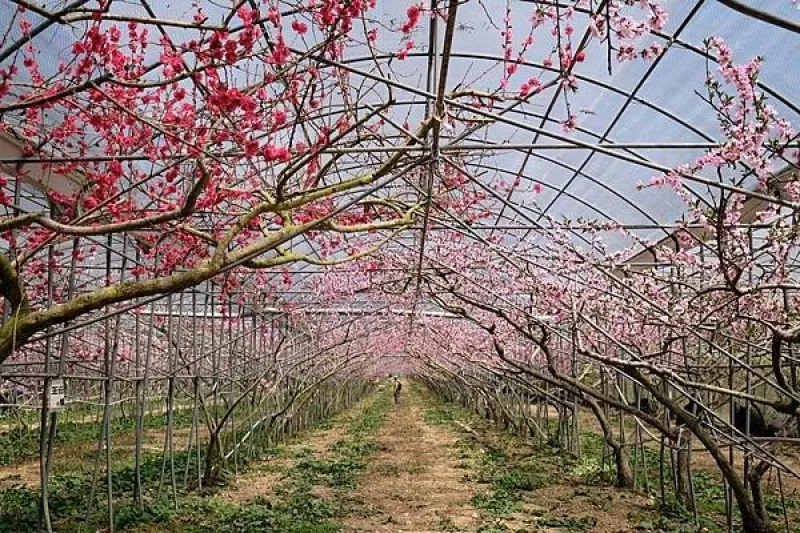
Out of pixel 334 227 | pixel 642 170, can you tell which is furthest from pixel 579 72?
pixel 334 227

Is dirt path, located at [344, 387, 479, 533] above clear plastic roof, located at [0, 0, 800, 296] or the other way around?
the other way around

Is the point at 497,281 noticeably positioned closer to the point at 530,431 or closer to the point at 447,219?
the point at 447,219

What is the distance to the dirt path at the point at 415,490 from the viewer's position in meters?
8.09

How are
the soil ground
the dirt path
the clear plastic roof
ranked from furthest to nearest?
the dirt path
the soil ground
the clear plastic roof

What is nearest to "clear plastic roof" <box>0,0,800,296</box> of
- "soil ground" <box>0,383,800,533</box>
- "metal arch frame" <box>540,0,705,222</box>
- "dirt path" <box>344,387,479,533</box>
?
"metal arch frame" <box>540,0,705,222</box>

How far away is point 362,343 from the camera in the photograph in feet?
64.2

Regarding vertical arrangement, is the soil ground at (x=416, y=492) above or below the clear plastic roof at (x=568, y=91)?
below

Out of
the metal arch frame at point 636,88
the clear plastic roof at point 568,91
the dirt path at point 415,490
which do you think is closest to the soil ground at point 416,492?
the dirt path at point 415,490

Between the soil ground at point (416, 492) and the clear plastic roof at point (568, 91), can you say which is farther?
the soil ground at point (416, 492)

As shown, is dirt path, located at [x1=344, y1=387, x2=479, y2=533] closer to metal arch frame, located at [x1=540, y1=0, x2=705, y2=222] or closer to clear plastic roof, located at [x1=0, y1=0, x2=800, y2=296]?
clear plastic roof, located at [x1=0, y1=0, x2=800, y2=296]

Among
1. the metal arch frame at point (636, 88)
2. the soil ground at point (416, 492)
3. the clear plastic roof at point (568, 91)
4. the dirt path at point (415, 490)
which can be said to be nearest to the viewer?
the clear plastic roof at point (568, 91)

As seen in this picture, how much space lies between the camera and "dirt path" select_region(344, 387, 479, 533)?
8094 mm

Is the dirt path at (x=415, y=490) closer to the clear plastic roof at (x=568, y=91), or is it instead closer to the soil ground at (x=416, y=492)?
the soil ground at (x=416, y=492)

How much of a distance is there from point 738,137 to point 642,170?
5.32 m
